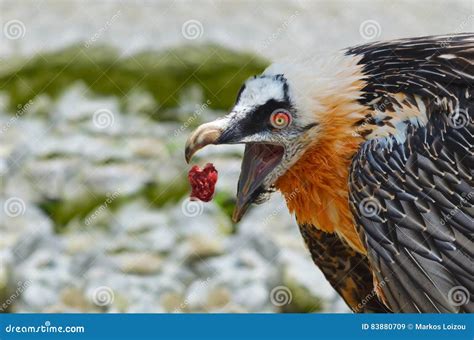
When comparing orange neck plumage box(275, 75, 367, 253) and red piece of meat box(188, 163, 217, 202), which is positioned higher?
orange neck plumage box(275, 75, 367, 253)

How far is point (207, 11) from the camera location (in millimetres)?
5660

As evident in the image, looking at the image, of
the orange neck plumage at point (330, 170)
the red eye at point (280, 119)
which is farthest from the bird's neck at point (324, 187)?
the red eye at point (280, 119)

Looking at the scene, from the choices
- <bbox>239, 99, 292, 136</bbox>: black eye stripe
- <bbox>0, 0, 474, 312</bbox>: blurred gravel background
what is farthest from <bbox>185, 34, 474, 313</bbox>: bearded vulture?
<bbox>0, 0, 474, 312</bbox>: blurred gravel background

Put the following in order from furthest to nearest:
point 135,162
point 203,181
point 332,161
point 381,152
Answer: point 135,162 → point 203,181 → point 332,161 → point 381,152

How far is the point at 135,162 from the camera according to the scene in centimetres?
605

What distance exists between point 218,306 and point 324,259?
1.59 m

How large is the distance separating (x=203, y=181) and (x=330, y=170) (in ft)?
1.85

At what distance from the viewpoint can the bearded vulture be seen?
3.49 metres

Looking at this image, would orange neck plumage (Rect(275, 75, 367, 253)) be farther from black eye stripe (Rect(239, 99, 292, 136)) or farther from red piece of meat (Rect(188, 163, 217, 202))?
red piece of meat (Rect(188, 163, 217, 202))

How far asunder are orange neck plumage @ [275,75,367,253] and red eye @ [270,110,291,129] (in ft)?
0.47

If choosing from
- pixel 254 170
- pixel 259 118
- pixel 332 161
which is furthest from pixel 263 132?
pixel 332 161

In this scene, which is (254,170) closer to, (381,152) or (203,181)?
(203,181)

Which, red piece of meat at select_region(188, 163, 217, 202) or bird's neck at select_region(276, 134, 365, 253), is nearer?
bird's neck at select_region(276, 134, 365, 253)
